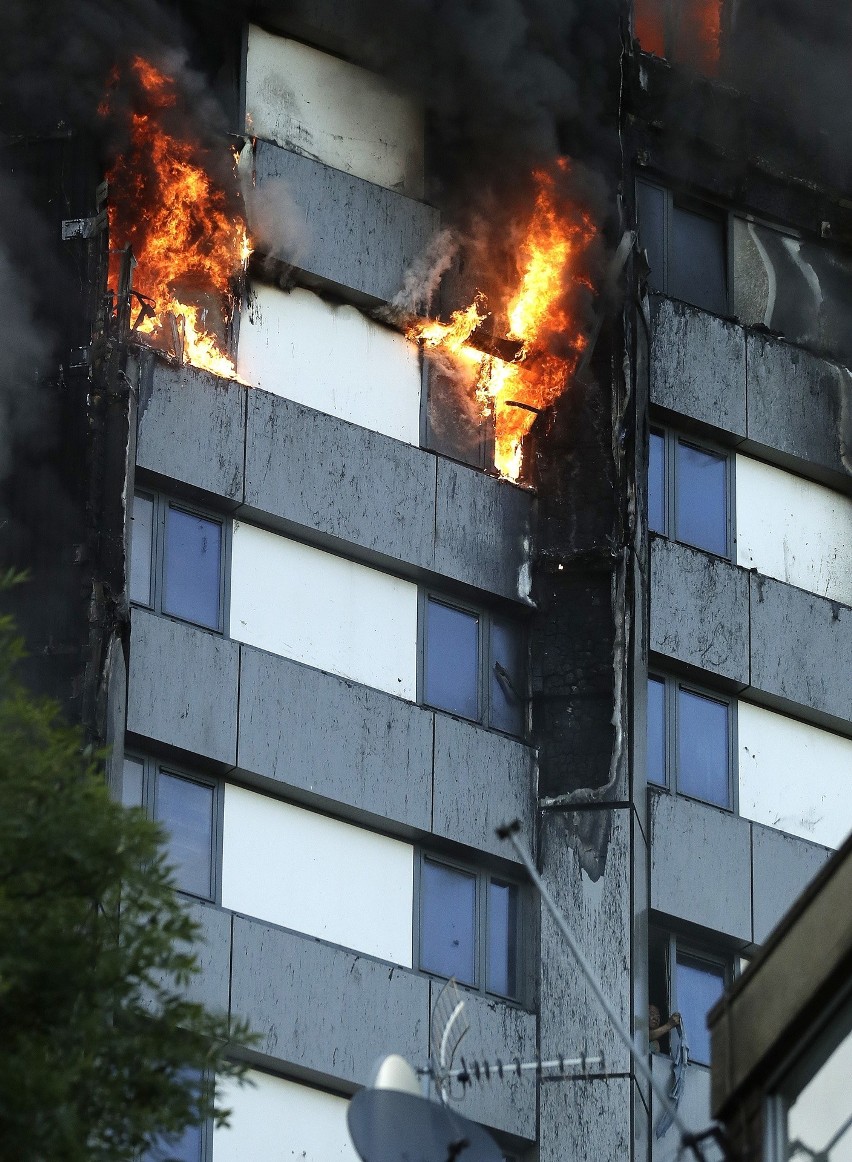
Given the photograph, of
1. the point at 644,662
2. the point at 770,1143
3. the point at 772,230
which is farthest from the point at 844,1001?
the point at 772,230

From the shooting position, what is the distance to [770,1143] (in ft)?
65.6

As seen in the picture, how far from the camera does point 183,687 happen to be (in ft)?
102

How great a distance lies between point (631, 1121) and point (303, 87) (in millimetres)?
11197

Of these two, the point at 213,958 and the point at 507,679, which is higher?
the point at 507,679

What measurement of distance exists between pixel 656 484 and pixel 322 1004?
7762 millimetres

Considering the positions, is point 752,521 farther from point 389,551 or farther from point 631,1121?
point 631,1121

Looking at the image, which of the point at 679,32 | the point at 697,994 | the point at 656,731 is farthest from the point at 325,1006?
the point at 679,32

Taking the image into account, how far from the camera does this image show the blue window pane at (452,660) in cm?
Answer: 3341

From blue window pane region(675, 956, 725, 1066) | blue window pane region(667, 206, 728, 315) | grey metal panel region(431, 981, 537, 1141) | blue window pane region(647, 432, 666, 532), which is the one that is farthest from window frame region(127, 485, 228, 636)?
blue window pane region(667, 206, 728, 315)

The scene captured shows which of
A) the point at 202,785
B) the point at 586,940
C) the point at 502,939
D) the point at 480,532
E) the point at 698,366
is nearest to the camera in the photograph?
the point at 202,785

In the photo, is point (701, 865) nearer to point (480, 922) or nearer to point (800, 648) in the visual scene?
point (480, 922)

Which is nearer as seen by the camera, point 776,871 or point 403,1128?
point 403,1128

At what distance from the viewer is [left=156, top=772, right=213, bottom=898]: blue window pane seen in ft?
101

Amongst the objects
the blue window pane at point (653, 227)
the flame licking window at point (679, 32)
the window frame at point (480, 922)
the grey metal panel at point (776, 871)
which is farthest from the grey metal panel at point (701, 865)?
the flame licking window at point (679, 32)
